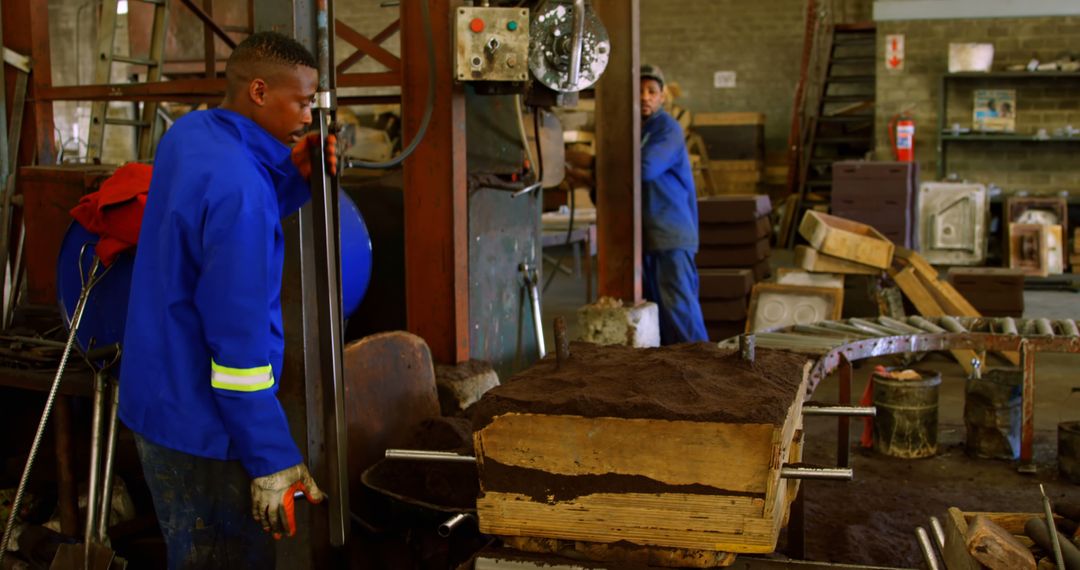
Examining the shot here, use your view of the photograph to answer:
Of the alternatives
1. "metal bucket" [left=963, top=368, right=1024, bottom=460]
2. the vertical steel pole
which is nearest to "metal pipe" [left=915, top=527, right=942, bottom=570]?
the vertical steel pole

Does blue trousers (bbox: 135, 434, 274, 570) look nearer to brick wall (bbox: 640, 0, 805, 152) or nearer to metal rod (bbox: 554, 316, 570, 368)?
metal rod (bbox: 554, 316, 570, 368)

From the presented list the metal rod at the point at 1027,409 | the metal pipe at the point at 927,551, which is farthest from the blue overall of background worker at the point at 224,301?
the metal rod at the point at 1027,409

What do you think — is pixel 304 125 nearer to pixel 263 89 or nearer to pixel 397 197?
pixel 263 89

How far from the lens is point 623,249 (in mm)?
5637

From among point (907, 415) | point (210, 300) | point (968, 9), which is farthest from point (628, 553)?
point (968, 9)

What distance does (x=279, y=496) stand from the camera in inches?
95.4

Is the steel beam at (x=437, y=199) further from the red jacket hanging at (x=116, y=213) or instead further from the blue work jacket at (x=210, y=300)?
the blue work jacket at (x=210, y=300)

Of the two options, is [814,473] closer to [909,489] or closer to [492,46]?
[492,46]

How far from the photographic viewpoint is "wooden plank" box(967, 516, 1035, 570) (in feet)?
6.96

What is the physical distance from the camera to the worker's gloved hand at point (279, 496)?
2.41 meters

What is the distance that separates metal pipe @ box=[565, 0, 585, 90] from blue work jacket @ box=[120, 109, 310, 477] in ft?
6.48

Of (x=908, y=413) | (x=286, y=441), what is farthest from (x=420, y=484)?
(x=908, y=413)

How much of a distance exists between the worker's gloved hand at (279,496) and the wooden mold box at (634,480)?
51 centimetres

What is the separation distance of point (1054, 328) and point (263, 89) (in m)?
4.12
